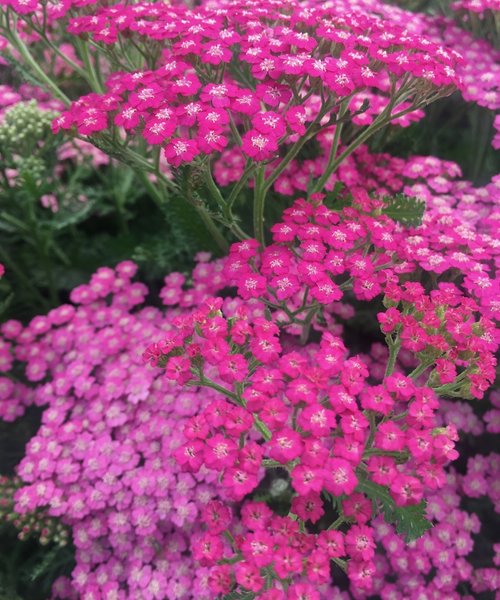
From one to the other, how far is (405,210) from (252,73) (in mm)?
493

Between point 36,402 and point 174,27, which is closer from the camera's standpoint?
point 174,27

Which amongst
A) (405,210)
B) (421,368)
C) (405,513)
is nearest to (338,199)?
(405,210)

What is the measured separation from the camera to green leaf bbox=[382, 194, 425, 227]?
4.43ft

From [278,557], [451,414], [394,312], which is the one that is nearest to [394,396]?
[394,312]

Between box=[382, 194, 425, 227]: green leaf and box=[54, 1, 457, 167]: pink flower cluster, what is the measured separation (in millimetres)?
222

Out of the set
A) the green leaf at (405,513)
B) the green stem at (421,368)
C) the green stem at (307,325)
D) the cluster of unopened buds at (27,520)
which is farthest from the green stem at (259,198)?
the cluster of unopened buds at (27,520)

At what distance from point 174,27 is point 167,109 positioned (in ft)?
0.76

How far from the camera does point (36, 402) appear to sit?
4.87 feet

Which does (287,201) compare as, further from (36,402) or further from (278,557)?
(278,557)

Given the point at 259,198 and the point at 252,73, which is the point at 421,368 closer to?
the point at 259,198

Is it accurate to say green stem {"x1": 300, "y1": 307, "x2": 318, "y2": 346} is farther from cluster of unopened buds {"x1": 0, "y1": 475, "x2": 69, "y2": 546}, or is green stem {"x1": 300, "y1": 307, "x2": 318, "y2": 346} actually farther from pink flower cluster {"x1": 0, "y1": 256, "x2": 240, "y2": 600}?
cluster of unopened buds {"x1": 0, "y1": 475, "x2": 69, "y2": 546}

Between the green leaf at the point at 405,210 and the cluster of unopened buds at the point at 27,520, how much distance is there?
3.52 ft

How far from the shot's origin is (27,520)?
1.33 meters

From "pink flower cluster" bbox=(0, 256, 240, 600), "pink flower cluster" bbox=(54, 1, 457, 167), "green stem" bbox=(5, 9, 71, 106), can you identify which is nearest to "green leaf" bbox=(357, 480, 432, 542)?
"pink flower cluster" bbox=(0, 256, 240, 600)
